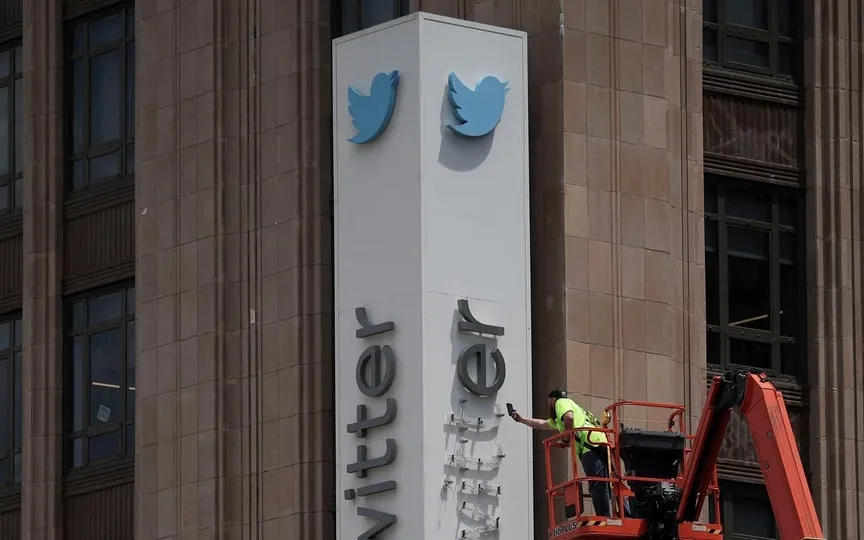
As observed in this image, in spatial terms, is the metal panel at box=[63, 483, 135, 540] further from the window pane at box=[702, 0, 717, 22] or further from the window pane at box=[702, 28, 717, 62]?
the window pane at box=[702, 0, 717, 22]

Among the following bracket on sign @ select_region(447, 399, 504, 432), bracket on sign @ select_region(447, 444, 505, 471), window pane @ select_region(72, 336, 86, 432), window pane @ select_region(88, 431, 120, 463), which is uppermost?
window pane @ select_region(72, 336, 86, 432)

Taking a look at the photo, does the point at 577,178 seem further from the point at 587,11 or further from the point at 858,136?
the point at 858,136

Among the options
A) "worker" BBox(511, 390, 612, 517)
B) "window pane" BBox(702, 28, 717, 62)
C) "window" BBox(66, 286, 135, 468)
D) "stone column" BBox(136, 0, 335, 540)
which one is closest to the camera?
"worker" BBox(511, 390, 612, 517)

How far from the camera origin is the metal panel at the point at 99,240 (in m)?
53.8


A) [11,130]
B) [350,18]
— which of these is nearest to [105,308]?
[11,130]

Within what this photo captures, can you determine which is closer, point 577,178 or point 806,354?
point 577,178

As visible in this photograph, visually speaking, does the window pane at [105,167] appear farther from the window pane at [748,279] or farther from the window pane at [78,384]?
the window pane at [748,279]

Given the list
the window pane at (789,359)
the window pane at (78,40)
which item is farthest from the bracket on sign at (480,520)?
the window pane at (78,40)

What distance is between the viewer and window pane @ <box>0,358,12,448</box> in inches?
2194

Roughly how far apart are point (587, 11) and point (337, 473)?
9.08 meters

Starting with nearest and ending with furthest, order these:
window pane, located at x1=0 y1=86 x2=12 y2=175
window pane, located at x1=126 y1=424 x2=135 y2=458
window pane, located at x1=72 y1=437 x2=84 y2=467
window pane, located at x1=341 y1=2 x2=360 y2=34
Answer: window pane, located at x1=341 y1=2 x2=360 y2=34
window pane, located at x1=126 y1=424 x2=135 y2=458
window pane, located at x1=72 y1=437 x2=84 y2=467
window pane, located at x1=0 y1=86 x2=12 y2=175

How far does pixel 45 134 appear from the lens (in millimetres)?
55531

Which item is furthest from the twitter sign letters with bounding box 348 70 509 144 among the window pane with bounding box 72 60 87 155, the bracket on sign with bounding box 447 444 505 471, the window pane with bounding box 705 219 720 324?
the window pane with bounding box 72 60 87 155

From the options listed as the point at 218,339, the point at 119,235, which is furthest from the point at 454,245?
the point at 119,235
